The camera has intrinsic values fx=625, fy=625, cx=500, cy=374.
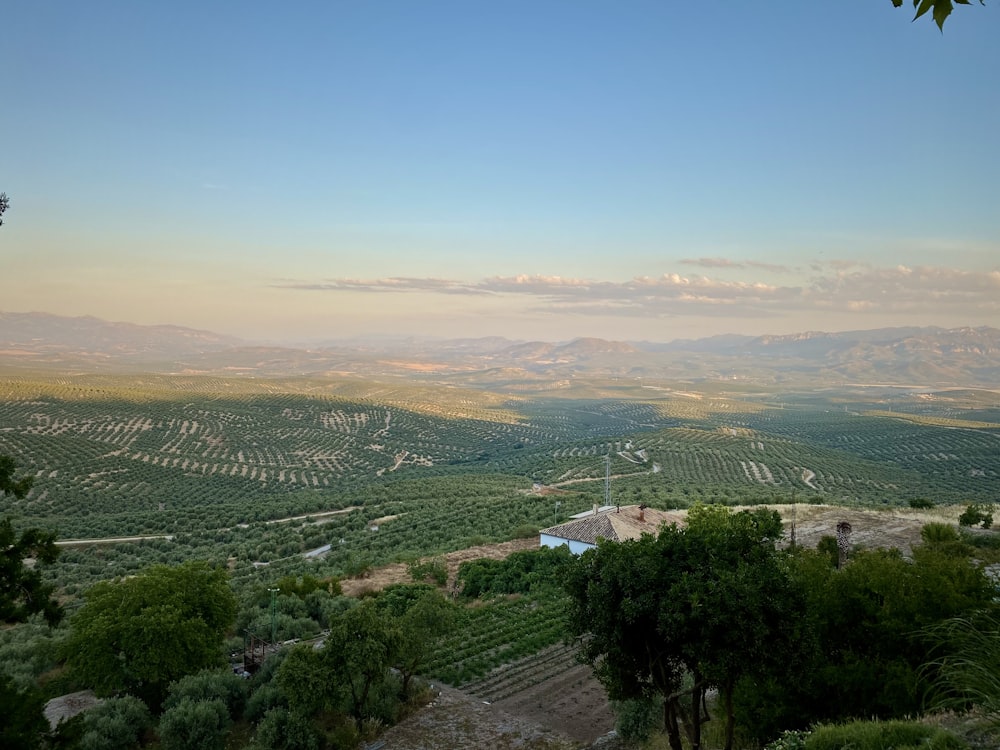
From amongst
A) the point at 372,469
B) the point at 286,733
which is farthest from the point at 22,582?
the point at 372,469

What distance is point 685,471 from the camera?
67.4 metres

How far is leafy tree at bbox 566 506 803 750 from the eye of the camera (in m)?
9.57

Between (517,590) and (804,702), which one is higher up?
(804,702)

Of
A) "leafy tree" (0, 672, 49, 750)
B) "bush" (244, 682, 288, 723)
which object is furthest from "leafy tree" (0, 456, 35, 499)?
"bush" (244, 682, 288, 723)

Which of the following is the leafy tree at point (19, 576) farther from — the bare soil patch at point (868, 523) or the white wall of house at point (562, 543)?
the bare soil patch at point (868, 523)

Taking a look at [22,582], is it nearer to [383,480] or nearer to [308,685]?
[308,685]

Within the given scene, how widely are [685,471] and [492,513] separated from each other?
3037 centimetres

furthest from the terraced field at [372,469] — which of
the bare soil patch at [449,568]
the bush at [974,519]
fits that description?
the bush at [974,519]

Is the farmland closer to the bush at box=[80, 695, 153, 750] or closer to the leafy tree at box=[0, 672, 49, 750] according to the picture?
the bush at box=[80, 695, 153, 750]

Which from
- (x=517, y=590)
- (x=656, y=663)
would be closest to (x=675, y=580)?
(x=656, y=663)

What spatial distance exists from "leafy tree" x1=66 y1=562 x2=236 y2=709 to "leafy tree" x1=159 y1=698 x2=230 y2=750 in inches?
65.6

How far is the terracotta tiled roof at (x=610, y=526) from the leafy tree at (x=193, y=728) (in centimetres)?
1863

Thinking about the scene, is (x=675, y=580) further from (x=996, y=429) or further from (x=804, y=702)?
(x=996, y=429)

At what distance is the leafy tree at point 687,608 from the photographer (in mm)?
9570
